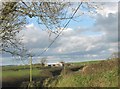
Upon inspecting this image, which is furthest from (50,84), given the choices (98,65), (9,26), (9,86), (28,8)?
(28,8)

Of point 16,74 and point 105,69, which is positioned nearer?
point 105,69

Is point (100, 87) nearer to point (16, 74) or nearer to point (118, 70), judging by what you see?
point (118, 70)

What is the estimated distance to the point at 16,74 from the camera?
3691 centimetres

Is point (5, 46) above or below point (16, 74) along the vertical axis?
above

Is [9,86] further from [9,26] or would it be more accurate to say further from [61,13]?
[61,13]

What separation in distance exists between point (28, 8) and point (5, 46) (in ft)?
17.1

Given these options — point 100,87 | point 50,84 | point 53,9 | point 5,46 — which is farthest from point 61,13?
point 50,84

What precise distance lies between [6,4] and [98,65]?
385 inches

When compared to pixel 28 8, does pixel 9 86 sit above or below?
below

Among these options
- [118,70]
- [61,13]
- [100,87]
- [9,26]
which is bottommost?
[100,87]

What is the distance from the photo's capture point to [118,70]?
16797 mm

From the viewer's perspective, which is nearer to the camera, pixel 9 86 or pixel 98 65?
pixel 98 65

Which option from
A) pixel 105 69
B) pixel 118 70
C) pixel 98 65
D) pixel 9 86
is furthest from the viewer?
pixel 9 86

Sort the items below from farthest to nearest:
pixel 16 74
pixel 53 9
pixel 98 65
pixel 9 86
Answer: pixel 16 74, pixel 9 86, pixel 98 65, pixel 53 9
